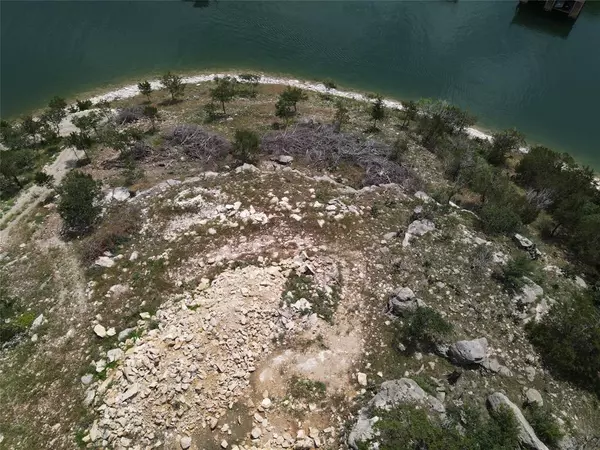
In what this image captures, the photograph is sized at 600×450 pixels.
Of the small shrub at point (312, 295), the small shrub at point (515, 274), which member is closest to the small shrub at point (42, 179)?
the small shrub at point (312, 295)

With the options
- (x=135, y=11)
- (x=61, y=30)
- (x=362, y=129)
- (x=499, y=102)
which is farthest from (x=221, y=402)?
(x=135, y=11)

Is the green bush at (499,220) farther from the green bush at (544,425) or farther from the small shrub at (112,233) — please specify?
the small shrub at (112,233)

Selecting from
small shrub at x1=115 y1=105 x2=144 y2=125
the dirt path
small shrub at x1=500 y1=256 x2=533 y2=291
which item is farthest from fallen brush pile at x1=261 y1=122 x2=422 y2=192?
the dirt path

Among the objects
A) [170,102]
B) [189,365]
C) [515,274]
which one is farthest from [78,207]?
[515,274]

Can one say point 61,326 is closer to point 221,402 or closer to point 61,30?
point 221,402

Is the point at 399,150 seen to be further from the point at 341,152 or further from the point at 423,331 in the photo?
the point at 423,331
